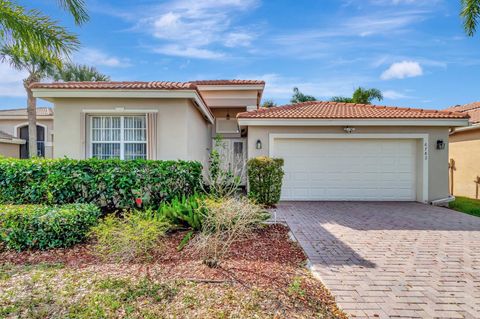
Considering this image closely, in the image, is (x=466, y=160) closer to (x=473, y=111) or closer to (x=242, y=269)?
(x=473, y=111)

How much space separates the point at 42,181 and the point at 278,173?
7380 mm

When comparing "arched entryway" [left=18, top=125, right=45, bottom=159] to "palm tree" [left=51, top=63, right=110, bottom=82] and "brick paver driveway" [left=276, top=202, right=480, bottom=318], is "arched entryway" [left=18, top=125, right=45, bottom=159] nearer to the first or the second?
"palm tree" [left=51, top=63, right=110, bottom=82]

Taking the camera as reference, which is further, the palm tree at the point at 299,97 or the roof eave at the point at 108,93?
the palm tree at the point at 299,97

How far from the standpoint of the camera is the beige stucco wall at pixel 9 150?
844 inches

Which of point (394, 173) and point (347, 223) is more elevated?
point (394, 173)

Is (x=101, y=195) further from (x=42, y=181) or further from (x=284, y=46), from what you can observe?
(x=284, y=46)

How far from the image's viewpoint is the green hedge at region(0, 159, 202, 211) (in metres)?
7.89

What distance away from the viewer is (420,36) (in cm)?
1317

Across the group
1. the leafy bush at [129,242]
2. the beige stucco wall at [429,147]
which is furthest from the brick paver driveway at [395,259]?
the leafy bush at [129,242]

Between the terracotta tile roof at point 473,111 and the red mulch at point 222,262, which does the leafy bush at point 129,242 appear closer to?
the red mulch at point 222,262

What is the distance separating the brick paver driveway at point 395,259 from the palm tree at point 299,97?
66.0 feet

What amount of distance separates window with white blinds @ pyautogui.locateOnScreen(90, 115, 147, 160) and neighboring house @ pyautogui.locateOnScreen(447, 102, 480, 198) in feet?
51.0

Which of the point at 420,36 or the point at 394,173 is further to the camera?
the point at 420,36

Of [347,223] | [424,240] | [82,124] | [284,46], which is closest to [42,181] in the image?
[82,124]
